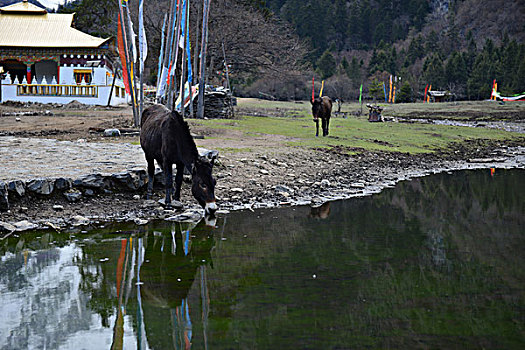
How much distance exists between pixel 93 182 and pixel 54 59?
25843 millimetres

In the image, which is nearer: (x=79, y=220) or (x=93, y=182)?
(x=79, y=220)

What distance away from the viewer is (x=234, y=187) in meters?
10.5

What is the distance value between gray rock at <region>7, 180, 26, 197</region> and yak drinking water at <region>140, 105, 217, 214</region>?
2.10 meters

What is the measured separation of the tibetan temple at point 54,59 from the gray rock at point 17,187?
20.4 m

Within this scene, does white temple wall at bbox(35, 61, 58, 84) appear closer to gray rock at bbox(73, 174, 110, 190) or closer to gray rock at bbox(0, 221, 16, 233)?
gray rock at bbox(73, 174, 110, 190)

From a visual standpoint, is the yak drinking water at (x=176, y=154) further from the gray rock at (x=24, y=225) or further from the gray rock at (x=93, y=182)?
the gray rock at (x=24, y=225)

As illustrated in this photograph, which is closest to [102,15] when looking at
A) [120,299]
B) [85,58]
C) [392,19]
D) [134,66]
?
[85,58]

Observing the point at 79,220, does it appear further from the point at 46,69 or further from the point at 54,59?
the point at 46,69

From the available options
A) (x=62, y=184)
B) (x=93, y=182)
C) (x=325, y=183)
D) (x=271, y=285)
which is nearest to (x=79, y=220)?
(x=62, y=184)

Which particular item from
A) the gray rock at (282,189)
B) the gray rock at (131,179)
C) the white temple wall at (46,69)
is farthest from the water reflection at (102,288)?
the white temple wall at (46,69)

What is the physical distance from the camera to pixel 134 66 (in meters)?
16.5

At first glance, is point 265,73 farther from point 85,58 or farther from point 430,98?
point 430,98

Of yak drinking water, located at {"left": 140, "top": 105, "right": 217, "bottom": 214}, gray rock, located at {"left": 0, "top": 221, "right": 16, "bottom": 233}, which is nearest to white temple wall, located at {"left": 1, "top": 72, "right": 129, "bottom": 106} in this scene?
yak drinking water, located at {"left": 140, "top": 105, "right": 217, "bottom": 214}

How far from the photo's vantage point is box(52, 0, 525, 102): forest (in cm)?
3195
